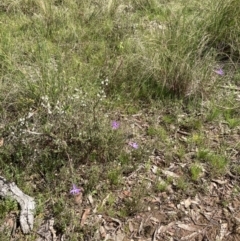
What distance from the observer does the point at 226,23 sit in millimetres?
4242

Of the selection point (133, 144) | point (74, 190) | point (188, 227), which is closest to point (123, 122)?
point (133, 144)

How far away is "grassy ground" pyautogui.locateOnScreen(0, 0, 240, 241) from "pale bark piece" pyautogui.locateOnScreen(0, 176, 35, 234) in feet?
0.15

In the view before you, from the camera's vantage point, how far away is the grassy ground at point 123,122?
2799 millimetres

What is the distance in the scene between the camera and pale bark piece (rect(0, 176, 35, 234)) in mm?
2611

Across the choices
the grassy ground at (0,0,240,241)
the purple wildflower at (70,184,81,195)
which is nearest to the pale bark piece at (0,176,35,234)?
the grassy ground at (0,0,240,241)

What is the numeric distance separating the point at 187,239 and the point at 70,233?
750mm

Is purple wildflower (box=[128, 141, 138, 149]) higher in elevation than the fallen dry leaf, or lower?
higher

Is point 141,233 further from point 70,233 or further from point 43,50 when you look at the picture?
point 43,50

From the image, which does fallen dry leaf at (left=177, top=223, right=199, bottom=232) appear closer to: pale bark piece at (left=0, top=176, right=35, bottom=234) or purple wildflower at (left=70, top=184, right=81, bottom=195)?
purple wildflower at (left=70, top=184, right=81, bottom=195)

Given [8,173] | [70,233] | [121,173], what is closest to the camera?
[70,233]

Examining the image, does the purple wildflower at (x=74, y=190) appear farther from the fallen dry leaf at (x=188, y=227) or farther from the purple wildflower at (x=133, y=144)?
the fallen dry leaf at (x=188, y=227)

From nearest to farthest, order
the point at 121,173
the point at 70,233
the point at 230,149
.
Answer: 1. the point at 70,233
2. the point at 121,173
3. the point at 230,149

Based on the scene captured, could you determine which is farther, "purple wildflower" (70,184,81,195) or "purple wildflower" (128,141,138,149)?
"purple wildflower" (128,141,138,149)

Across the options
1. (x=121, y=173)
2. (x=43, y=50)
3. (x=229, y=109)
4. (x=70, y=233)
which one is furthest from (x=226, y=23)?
(x=70, y=233)
